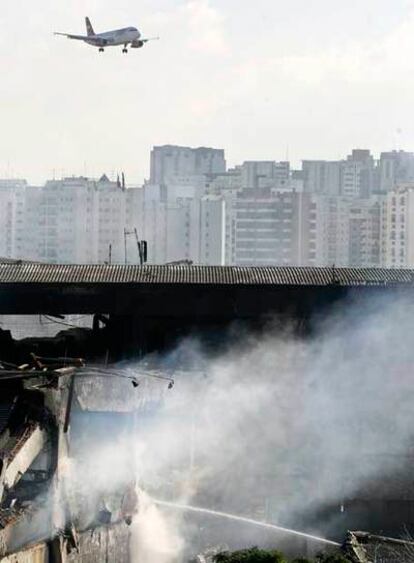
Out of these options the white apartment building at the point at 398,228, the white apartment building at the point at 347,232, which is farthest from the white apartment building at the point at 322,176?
the white apartment building at the point at 398,228

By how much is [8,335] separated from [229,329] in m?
4.50

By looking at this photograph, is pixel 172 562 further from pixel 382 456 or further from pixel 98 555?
pixel 382 456

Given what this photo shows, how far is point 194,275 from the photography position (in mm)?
23500

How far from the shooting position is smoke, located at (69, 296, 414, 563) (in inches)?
806

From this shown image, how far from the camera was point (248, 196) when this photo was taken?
9344 centimetres

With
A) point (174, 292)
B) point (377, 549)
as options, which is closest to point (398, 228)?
point (174, 292)

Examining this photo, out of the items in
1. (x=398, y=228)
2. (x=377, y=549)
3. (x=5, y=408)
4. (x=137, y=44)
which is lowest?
(x=377, y=549)

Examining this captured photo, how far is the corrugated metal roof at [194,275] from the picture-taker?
23094 millimetres

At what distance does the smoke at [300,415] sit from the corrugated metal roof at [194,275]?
2.75 feet

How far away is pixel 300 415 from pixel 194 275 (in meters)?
3.66

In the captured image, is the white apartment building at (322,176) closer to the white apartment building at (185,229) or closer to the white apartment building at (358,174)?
the white apartment building at (358,174)

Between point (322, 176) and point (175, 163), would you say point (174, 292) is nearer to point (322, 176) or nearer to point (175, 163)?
point (175, 163)

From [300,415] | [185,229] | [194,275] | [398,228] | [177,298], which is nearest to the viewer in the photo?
[300,415]

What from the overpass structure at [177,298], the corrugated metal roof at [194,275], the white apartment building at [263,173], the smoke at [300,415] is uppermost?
the white apartment building at [263,173]
